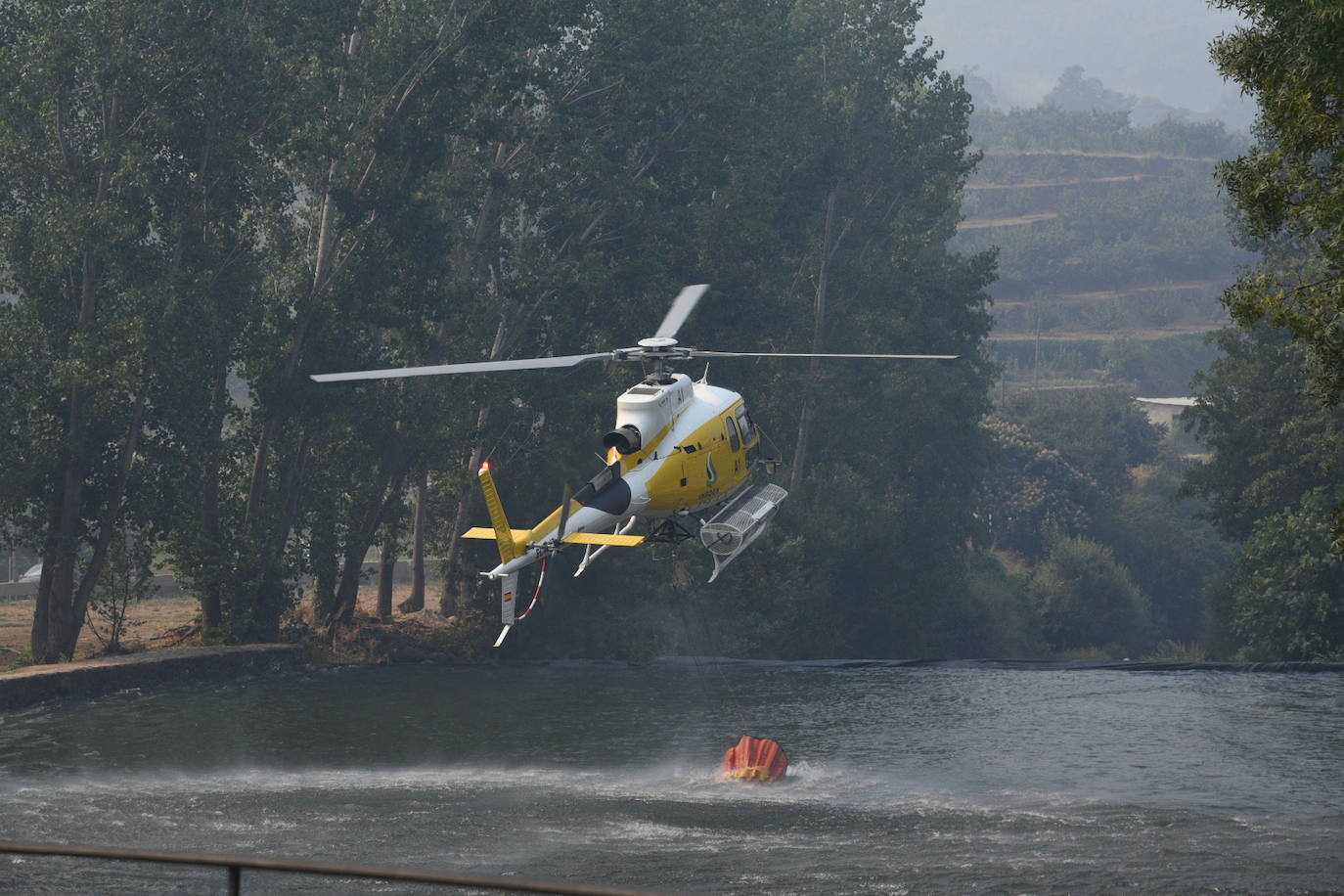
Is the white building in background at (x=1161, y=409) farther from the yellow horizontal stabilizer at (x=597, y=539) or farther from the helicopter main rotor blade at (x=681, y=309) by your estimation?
the yellow horizontal stabilizer at (x=597, y=539)

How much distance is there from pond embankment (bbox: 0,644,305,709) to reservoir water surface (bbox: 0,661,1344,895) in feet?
2.26

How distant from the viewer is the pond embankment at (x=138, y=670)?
3594cm

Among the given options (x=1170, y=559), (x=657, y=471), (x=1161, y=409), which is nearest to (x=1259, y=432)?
(x=657, y=471)

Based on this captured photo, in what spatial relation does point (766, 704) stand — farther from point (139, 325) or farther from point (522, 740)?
point (139, 325)

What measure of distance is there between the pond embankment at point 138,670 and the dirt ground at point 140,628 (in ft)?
9.11

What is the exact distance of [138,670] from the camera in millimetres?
38844

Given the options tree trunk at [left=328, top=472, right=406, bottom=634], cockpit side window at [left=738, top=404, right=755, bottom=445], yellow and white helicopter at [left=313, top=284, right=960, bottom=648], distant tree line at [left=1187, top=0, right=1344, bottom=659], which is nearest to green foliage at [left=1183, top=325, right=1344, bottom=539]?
distant tree line at [left=1187, top=0, right=1344, bottom=659]

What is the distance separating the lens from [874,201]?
223ft

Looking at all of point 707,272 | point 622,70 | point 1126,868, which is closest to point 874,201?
point 707,272

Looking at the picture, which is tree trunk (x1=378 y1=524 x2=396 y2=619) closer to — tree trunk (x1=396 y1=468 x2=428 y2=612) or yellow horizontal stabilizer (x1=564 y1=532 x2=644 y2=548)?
tree trunk (x1=396 y1=468 x2=428 y2=612)

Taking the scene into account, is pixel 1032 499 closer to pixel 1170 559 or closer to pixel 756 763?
pixel 1170 559

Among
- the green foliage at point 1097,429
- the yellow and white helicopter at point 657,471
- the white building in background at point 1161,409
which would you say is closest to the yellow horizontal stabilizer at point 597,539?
the yellow and white helicopter at point 657,471

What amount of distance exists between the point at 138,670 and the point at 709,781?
16051 millimetres

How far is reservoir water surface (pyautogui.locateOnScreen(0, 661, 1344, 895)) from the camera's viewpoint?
2322cm
